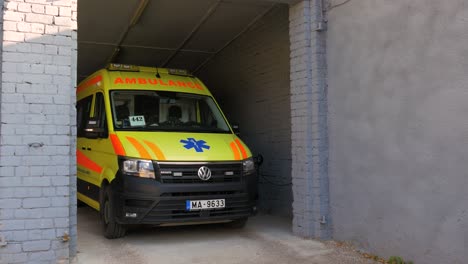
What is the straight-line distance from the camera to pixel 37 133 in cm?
484

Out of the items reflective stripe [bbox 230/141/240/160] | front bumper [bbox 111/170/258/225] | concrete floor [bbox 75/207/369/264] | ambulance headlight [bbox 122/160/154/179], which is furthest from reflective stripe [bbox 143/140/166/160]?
concrete floor [bbox 75/207/369/264]

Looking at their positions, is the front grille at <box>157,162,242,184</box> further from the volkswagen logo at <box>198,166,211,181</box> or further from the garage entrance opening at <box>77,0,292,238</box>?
the garage entrance opening at <box>77,0,292,238</box>

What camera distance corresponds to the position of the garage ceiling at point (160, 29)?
7859 millimetres

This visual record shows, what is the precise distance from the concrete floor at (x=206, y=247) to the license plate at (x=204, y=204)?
496 mm

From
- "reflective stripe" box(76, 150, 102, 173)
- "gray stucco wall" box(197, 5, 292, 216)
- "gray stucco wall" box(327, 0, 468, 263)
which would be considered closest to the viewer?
"gray stucco wall" box(327, 0, 468, 263)

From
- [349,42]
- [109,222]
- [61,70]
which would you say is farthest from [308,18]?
[109,222]

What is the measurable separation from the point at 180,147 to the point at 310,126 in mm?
1794

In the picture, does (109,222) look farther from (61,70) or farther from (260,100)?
(260,100)

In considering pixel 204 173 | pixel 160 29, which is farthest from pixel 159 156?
pixel 160 29

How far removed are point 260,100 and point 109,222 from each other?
391 centimetres

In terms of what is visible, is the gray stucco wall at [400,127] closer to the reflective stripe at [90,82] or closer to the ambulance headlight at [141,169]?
the ambulance headlight at [141,169]

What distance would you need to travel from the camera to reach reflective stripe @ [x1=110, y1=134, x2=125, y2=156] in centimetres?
598

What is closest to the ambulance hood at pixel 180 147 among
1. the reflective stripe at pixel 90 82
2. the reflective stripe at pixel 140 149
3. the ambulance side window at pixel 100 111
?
the reflective stripe at pixel 140 149

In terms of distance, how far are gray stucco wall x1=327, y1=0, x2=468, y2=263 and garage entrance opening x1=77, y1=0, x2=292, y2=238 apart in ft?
6.44
